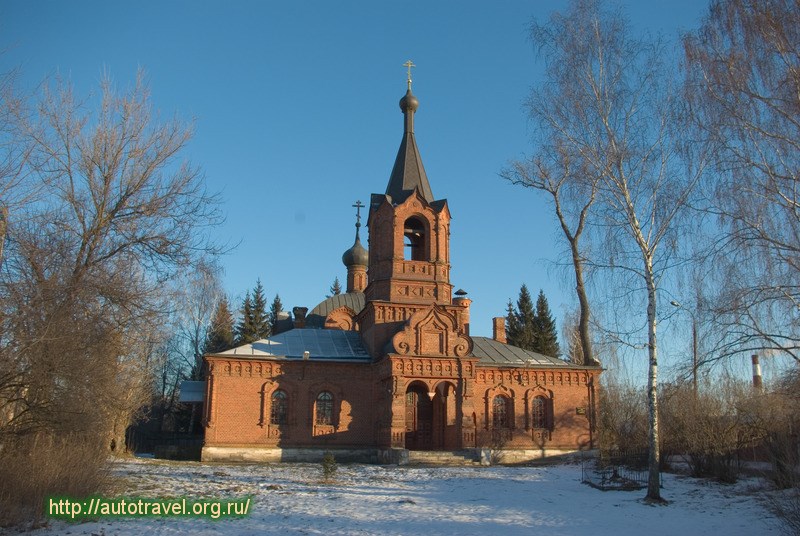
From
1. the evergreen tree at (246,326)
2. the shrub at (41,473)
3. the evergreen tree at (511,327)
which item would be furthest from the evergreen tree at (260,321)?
the shrub at (41,473)

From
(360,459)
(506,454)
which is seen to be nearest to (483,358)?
(506,454)

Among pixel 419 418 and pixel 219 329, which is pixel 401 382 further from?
pixel 219 329

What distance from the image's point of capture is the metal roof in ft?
91.3

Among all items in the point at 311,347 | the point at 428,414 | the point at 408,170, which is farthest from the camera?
the point at 408,170

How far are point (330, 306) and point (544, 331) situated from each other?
692 inches

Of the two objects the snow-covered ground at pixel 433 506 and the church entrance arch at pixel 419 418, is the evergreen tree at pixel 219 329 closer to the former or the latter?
the church entrance arch at pixel 419 418

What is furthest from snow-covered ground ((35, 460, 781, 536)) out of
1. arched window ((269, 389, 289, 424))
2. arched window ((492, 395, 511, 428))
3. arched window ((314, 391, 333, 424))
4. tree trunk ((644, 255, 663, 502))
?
arched window ((492, 395, 511, 428))

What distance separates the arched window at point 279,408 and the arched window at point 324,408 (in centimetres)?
130

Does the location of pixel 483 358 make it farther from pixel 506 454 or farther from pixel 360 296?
pixel 360 296

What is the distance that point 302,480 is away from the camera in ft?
57.4

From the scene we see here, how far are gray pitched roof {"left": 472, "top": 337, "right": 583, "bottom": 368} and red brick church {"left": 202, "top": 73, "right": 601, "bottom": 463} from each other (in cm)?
10

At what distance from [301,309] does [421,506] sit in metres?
27.9

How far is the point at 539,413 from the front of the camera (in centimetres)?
2964

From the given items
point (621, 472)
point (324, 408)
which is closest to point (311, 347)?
point (324, 408)
